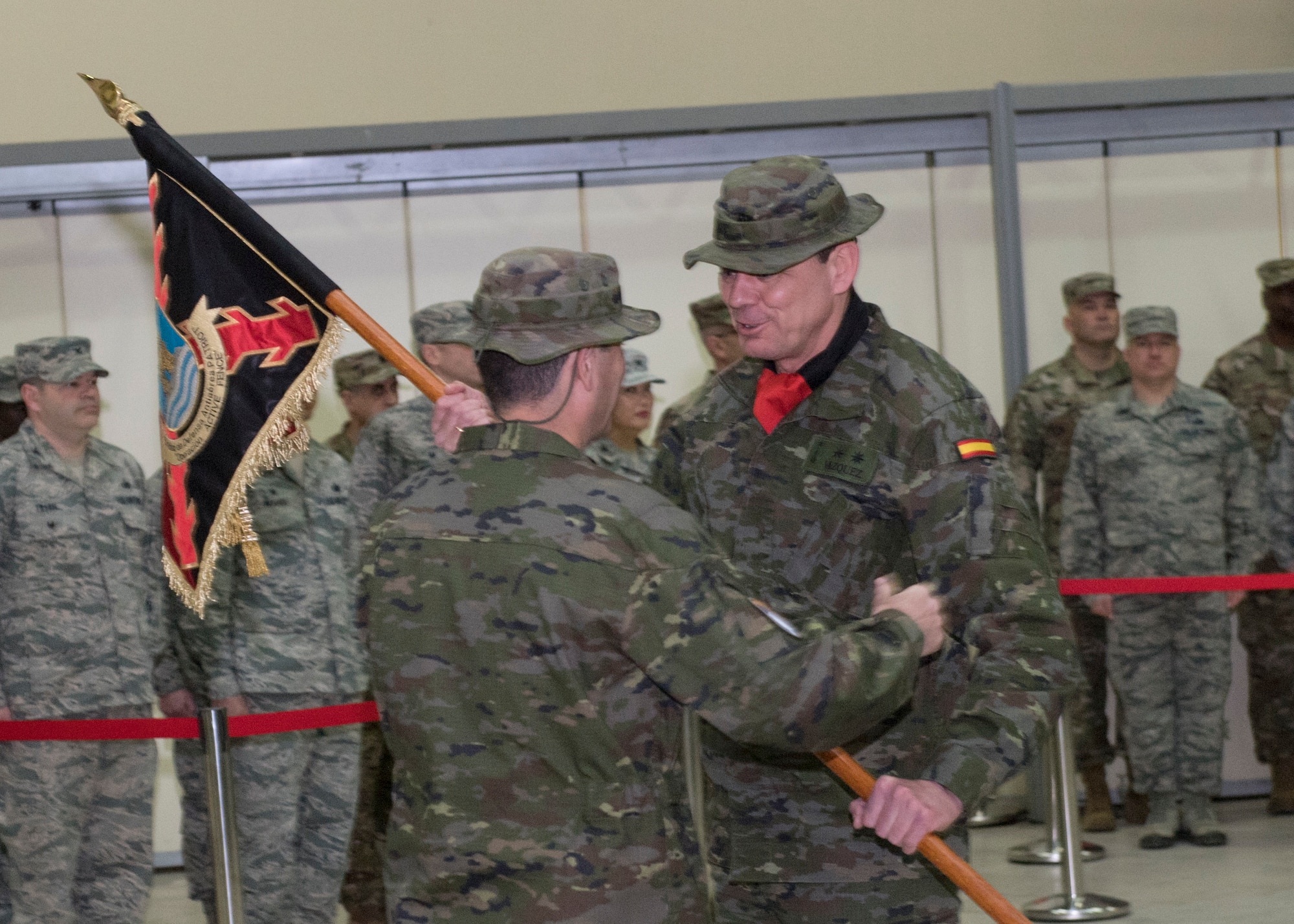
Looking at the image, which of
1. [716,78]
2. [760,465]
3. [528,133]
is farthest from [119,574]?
[716,78]

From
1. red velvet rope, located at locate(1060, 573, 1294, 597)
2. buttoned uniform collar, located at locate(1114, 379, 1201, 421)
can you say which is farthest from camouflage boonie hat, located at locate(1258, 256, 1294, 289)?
red velvet rope, located at locate(1060, 573, 1294, 597)

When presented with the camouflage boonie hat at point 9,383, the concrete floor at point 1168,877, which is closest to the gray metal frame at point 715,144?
the camouflage boonie hat at point 9,383

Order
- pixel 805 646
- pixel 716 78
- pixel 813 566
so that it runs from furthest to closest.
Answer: pixel 716 78, pixel 813 566, pixel 805 646

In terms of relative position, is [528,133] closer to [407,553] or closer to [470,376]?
[470,376]

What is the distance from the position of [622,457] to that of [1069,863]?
228 cm

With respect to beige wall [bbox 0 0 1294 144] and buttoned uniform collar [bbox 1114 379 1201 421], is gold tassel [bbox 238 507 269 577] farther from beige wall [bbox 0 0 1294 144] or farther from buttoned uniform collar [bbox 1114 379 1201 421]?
beige wall [bbox 0 0 1294 144]

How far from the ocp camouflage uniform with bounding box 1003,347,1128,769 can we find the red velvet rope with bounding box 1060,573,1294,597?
67cm

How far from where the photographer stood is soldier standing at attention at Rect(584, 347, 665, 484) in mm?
6250

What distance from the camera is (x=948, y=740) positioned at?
226cm

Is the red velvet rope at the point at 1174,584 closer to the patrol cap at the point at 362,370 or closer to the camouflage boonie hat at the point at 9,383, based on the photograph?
the patrol cap at the point at 362,370

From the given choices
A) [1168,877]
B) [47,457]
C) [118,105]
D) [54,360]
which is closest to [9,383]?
[54,360]

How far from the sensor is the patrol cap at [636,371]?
20.7 ft

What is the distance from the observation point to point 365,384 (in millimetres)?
6277

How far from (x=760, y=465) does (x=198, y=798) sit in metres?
3.39
